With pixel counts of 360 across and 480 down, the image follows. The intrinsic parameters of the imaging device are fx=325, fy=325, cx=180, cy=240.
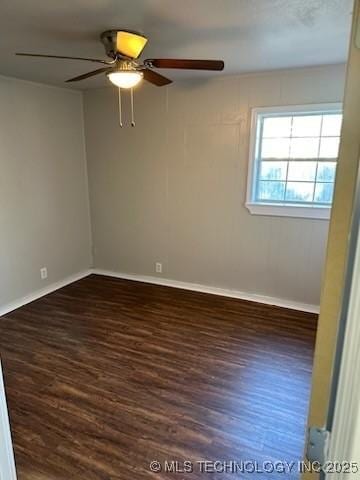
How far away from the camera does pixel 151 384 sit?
2.50 metres

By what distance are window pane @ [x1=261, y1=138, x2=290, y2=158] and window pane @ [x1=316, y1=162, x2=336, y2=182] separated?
1.24 feet

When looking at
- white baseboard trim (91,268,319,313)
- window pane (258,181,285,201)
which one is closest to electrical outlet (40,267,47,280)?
white baseboard trim (91,268,319,313)

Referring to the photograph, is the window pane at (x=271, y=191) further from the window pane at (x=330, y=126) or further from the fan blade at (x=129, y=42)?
the fan blade at (x=129, y=42)

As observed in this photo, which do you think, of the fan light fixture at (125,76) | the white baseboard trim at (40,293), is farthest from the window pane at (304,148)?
the white baseboard trim at (40,293)

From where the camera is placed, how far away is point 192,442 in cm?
200

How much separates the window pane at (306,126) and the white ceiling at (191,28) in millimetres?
534

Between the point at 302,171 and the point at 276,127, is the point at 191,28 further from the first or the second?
the point at 302,171

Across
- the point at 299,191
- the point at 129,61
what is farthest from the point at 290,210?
the point at 129,61

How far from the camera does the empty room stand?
1.83m

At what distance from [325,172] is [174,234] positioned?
193 cm

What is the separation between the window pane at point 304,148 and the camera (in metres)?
3.42

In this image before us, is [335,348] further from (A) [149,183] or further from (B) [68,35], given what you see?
(A) [149,183]

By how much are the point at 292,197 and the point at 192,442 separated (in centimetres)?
268

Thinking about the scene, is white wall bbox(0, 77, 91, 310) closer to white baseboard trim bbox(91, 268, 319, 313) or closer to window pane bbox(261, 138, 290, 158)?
white baseboard trim bbox(91, 268, 319, 313)
